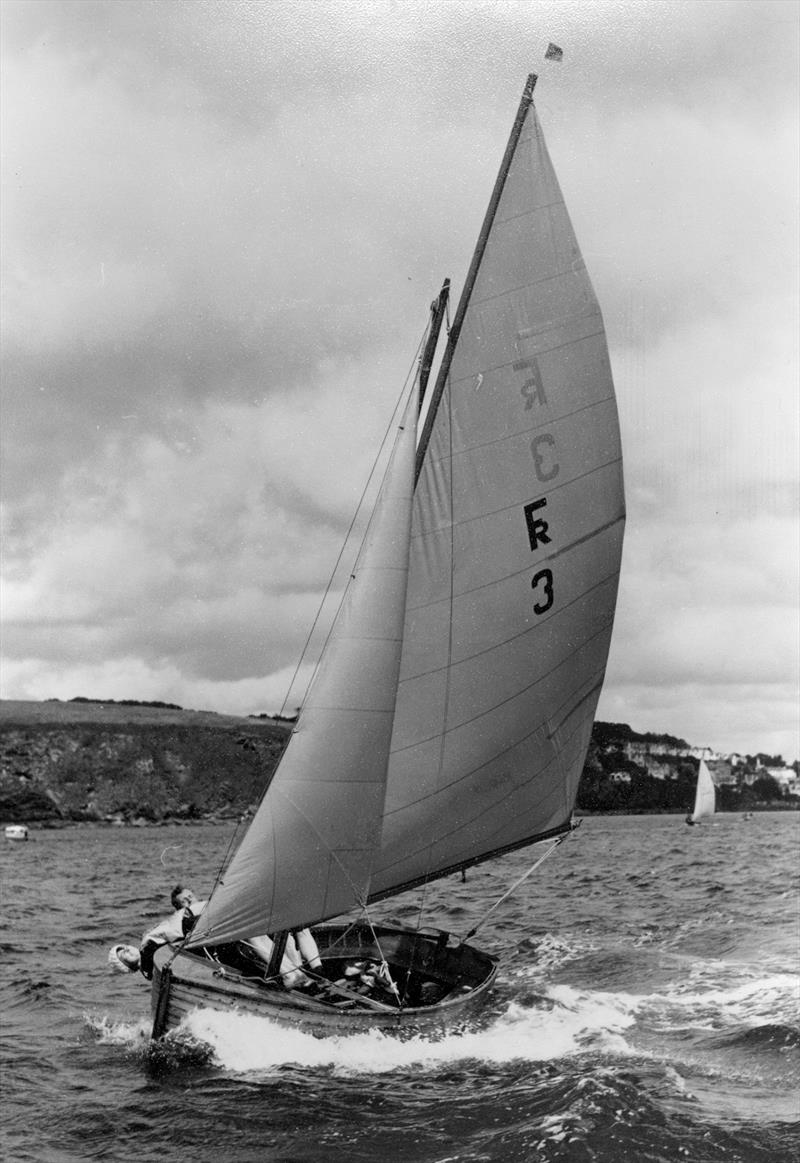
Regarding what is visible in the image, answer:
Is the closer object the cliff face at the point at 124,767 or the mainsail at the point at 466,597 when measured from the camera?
the mainsail at the point at 466,597

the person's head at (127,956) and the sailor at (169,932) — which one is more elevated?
the sailor at (169,932)

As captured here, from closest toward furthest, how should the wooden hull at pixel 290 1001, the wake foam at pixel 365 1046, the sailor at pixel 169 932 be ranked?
the wooden hull at pixel 290 1001
the wake foam at pixel 365 1046
the sailor at pixel 169 932

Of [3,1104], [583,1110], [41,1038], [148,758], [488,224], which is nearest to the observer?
[583,1110]

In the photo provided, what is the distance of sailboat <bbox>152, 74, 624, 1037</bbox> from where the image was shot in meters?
13.9

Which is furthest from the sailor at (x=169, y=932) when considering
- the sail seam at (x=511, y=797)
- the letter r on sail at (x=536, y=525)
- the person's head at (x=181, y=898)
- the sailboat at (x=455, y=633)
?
the letter r on sail at (x=536, y=525)

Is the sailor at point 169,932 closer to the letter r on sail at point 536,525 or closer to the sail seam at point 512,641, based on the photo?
the sail seam at point 512,641

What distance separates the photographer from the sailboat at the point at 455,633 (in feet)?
45.5

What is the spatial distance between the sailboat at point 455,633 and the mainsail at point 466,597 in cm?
3

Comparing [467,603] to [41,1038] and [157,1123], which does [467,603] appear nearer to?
[157,1123]

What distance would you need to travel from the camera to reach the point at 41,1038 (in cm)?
1667

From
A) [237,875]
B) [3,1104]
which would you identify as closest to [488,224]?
[237,875]

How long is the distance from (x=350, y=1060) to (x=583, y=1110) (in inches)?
133

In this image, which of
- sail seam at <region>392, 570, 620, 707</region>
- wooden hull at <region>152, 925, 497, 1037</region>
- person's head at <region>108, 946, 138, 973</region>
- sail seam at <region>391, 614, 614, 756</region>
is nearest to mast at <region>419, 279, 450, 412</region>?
sail seam at <region>392, 570, 620, 707</region>

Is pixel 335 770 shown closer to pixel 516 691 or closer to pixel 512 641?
pixel 516 691
